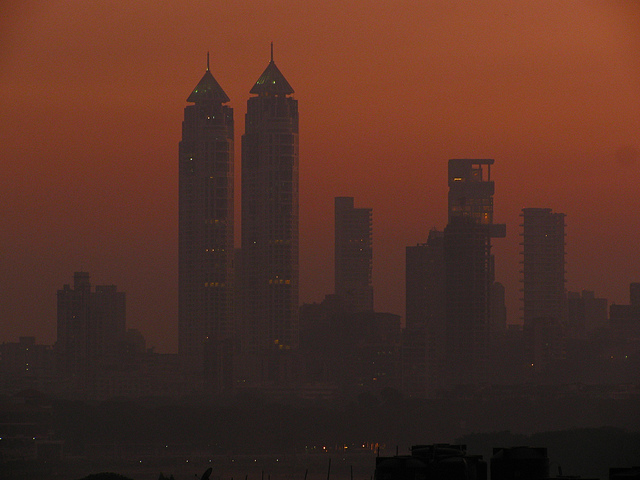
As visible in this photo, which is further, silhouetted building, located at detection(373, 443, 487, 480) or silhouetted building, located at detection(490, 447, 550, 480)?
silhouetted building, located at detection(490, 447, 550, 480)

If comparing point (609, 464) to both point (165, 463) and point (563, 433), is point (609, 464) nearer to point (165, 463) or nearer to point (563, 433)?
point (563, 433)

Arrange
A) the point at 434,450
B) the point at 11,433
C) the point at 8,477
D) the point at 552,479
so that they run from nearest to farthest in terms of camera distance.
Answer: the point at 552,479, the point at 434,450, the point at 8,477, the point at 11,433

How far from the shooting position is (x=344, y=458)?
19975cm

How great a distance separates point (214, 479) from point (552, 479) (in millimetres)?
110305

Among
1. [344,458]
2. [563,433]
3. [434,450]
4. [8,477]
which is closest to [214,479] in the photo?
[8,477]

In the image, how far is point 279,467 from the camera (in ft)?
625

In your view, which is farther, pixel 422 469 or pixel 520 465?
pixel 520 465

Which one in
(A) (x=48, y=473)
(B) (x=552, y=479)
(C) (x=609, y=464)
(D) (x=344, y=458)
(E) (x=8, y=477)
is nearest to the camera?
(B) (x=552, y=479)

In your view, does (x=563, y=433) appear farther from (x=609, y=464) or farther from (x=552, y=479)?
(x=552, y=479)

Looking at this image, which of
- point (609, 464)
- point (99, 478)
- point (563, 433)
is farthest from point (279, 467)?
point (99, 478)

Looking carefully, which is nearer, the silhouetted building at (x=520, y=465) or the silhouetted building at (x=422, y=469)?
the silhouetted building at (x=422, y=469)

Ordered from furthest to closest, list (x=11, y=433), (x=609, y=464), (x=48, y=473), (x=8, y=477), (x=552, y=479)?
1. (x=11, y=433)
2. (x=48, y=473)
3. (x=8, y=477)
4. (x=609, y=464)
5. (x=552, y=479)

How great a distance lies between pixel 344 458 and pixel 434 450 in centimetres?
15190

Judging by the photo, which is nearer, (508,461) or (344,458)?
(508,461)
